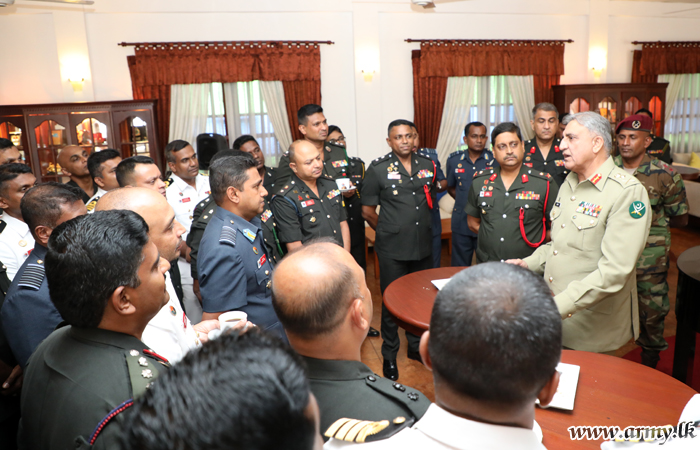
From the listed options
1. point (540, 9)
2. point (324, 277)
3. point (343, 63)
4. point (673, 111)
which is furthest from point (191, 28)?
point (673, 111)

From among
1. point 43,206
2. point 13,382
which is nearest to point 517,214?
point 43,206

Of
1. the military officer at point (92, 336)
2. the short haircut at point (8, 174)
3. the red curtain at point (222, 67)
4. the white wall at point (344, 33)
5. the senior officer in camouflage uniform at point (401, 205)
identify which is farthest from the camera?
the red curtain at point (222, 67)

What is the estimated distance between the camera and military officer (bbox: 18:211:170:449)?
998 millimetres

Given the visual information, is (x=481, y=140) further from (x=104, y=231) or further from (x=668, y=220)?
(x=104, y=231)

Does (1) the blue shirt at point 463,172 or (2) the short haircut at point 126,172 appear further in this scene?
(1) the blue shirt at point 463,172

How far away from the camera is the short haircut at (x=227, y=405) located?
56cm

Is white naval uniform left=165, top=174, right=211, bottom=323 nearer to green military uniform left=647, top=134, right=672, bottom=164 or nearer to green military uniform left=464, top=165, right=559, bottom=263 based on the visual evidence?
green military uniform left=464, top=165, right=559, bottom=263

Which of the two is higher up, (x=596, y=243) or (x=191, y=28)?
(x=191, y=28)

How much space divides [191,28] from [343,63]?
2169 mm

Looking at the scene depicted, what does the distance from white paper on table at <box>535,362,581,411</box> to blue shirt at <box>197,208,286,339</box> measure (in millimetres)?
1175

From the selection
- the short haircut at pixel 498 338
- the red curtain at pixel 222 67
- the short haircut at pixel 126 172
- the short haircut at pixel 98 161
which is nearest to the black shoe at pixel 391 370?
the short haircut at pixel 126 172

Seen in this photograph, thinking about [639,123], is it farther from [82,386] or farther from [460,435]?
[82,386]

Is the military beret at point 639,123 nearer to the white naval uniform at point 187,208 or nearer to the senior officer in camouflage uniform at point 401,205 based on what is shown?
the senior officer in camouflage uniform at point 401,205

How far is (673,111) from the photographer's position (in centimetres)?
888
